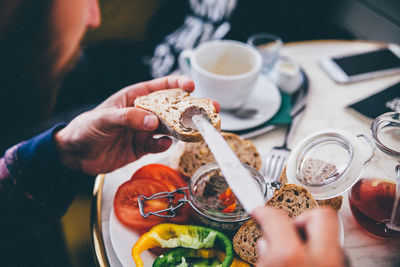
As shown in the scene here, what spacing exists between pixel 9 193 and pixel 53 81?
82 centimetres

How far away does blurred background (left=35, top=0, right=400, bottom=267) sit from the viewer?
1445mm

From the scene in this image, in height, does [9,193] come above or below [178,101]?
below

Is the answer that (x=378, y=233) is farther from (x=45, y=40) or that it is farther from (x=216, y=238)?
(x=45, y=40)

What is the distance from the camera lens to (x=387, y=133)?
818 mm

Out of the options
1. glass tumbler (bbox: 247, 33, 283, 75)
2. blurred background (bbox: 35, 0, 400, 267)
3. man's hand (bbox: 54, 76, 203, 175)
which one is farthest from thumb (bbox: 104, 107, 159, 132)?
glass tumbler (bbox: 247, 33, 283, 75)

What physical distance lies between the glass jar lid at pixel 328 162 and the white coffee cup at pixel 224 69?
1.44 ft

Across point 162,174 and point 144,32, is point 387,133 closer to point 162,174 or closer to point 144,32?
point 162,174

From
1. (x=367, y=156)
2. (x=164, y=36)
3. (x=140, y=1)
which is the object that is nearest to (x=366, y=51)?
(x=367, y=156)

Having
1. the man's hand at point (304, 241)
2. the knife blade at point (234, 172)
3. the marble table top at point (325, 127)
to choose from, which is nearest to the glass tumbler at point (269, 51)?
the marble table top at point (325, 127)

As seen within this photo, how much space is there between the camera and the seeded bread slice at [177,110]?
872 millimetres

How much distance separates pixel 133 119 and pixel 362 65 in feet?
4.15

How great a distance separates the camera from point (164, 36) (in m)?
2.38

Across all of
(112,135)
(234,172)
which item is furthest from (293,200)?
(112,135)

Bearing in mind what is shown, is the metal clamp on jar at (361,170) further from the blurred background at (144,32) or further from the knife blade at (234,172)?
the blurred background at (144,32)
